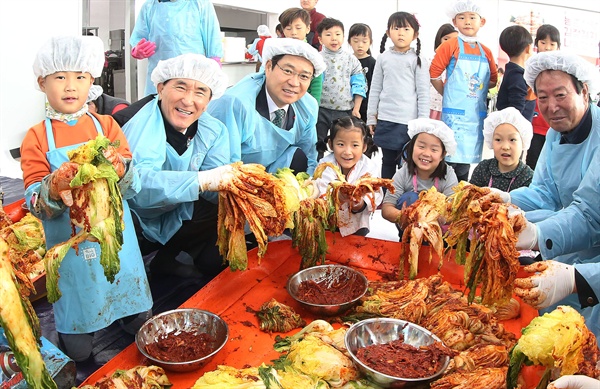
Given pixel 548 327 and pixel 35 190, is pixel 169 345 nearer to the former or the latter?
pixel 35 190

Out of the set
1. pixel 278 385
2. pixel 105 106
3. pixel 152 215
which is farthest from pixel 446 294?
pixel 105 106

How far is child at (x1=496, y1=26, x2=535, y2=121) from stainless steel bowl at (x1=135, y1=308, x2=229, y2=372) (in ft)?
15.6

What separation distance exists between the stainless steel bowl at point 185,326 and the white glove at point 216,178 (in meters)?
0.82

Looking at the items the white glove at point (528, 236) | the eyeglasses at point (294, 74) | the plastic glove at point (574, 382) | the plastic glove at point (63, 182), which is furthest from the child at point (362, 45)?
the plastic glove at point (574, 382)

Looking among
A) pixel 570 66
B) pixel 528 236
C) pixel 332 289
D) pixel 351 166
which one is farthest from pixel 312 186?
pixel 570 66

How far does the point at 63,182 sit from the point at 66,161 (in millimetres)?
416

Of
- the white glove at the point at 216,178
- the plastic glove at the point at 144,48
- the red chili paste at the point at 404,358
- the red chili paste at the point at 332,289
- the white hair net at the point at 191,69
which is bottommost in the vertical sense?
the red chili paste at the point at 332,289

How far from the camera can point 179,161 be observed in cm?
405

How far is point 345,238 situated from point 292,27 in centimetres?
361

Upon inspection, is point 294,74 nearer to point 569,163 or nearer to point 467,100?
point 569,163

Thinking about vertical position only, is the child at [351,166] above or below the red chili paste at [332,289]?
above

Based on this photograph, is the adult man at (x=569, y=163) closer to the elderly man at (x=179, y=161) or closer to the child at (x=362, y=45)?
the elderly man at (x=179, y=161)

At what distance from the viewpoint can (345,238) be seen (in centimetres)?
449

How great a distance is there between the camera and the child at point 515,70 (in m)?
6.30
